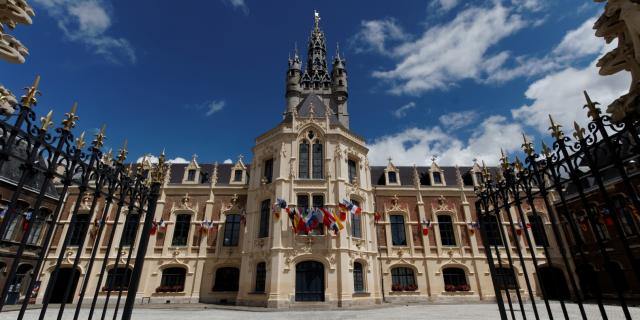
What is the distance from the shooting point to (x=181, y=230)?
23.8 metres

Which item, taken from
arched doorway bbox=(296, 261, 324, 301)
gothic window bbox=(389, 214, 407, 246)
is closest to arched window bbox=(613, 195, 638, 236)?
gothic window bbox=(389, 214, 407, 246)

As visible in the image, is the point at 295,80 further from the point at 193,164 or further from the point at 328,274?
the point at 328,274

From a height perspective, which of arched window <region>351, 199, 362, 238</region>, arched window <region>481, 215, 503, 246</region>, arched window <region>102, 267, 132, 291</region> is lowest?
arched window <region>102, 267, 132, 291</region>

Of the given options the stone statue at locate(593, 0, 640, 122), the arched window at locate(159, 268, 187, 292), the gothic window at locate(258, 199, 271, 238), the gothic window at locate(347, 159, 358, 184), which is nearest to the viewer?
the stone statue at locate(593, 0, 640, 122)

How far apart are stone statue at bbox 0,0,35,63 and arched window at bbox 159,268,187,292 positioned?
860 inches

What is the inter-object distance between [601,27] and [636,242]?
2275cm

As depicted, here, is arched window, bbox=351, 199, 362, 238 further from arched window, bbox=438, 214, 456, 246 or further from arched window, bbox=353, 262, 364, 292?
arched window, bbox=438, 214, 456, 246

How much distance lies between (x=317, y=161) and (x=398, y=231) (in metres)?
8.66

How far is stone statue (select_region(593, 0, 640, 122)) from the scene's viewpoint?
3.50m

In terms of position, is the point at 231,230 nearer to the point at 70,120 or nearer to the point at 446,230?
the point at 446,230

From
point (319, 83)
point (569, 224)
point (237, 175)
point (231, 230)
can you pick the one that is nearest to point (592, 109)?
point (569, 224)

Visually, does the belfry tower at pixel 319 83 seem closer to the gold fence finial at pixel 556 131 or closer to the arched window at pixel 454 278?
the arched window at pixel 454 278

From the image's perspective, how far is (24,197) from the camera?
795 inches

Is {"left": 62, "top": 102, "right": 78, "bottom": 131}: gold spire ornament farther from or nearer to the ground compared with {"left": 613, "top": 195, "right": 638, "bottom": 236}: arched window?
nearer to the ground
